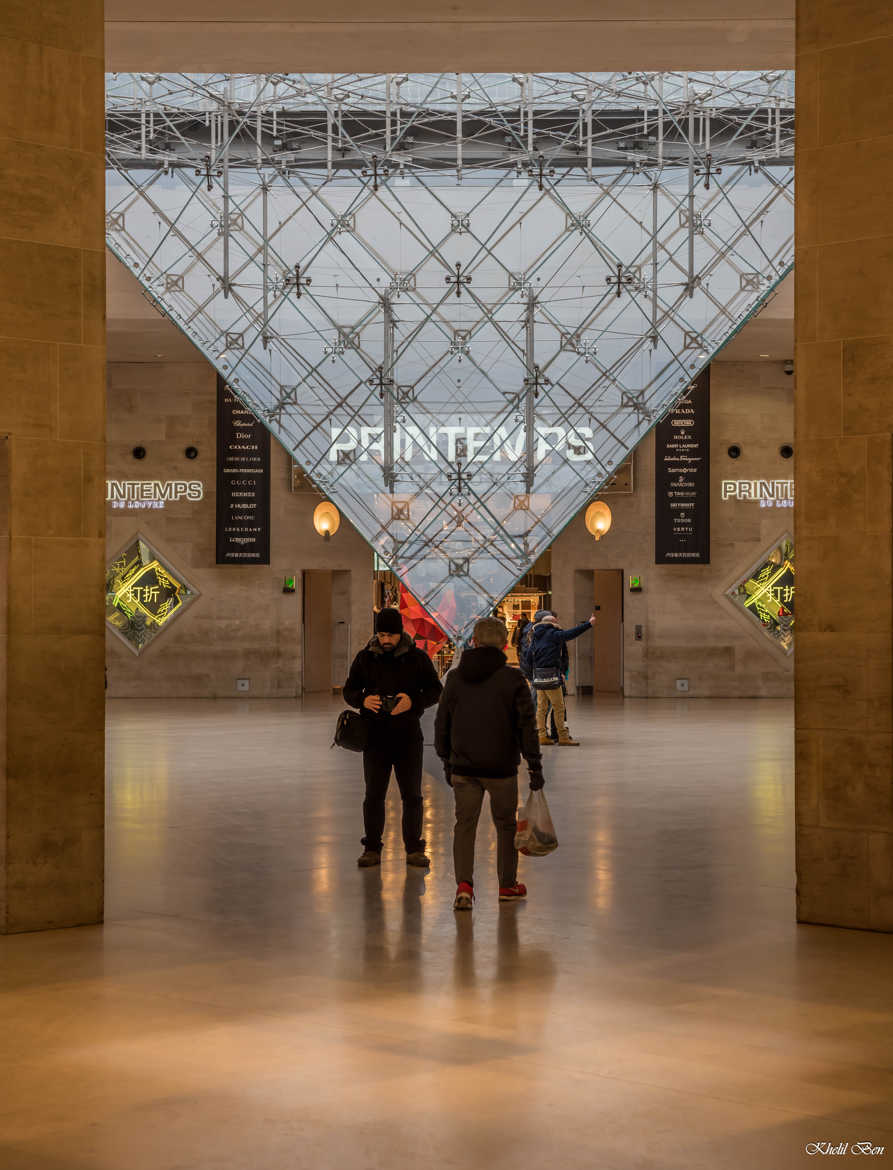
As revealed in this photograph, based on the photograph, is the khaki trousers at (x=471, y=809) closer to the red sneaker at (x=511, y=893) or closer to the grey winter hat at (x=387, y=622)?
the red sneaker at (x=511, y=893)

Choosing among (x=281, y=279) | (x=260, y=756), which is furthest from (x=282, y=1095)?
(x=281, y=279)

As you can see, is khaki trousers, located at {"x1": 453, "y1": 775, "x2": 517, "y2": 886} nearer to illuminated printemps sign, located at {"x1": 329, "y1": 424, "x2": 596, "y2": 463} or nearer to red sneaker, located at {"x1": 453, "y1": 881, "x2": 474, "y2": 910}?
red sneaker, located at {"x1": 453, "y1": 881, "x2": 474, "y2": 910}

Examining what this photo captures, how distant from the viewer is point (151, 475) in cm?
2142

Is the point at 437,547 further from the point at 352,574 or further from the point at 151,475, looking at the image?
the point at 151,475

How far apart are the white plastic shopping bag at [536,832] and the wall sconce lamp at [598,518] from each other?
46.0 ft

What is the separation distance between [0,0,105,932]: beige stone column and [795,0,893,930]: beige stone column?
8.88 feet

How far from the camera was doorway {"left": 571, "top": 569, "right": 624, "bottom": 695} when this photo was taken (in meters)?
21.8

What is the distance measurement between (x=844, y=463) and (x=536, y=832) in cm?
190

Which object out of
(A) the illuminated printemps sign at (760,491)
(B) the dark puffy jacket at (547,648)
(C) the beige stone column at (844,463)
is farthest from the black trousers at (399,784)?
(A) the illuminated printemps sign at (760,491)

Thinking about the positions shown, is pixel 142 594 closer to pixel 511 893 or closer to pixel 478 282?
pixel 478 282

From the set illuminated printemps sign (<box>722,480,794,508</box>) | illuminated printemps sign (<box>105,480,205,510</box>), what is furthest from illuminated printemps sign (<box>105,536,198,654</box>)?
illuminated printemps sign (<box>722,480,794,508</box>)

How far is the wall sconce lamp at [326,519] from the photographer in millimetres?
20047

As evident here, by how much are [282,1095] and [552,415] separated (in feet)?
45.4

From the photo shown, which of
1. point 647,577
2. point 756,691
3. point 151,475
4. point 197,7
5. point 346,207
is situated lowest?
point 756,691
